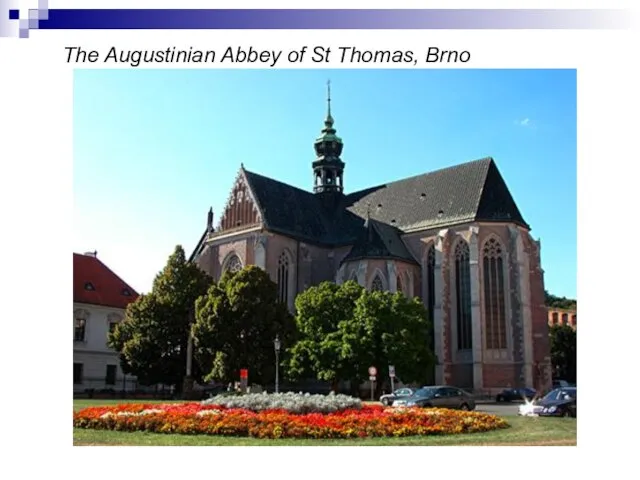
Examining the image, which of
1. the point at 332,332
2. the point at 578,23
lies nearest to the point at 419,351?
the point at 332,332

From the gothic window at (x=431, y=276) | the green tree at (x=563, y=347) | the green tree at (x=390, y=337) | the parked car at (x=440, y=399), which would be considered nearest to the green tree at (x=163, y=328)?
the green tree at (x=390, y=337)

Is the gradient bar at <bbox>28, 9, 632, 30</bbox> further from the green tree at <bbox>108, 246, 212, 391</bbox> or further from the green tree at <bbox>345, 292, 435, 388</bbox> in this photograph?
the green tree at <bbox>108, 246, 212, 391</bbox>

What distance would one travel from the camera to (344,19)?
1296 cm

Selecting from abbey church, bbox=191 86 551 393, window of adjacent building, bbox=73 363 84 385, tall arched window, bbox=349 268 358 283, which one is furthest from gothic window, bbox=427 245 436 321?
window of adjacent building, bbox=73 363 84 385

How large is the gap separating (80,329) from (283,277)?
15509 mm

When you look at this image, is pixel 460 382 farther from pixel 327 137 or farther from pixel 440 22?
pixel 440 22

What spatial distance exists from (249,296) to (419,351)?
10.3 meters

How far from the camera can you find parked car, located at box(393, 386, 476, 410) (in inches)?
1045

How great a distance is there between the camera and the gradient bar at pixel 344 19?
41.6 ft

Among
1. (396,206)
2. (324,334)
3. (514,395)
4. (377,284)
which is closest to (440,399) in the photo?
(324,334)

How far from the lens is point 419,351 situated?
1556 inches

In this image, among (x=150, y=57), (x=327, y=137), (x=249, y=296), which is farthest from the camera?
(x=327, y=137)

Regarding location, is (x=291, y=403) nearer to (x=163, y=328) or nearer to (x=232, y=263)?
(x=163, y=328)

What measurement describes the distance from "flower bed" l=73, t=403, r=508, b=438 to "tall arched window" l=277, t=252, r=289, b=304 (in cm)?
3293
